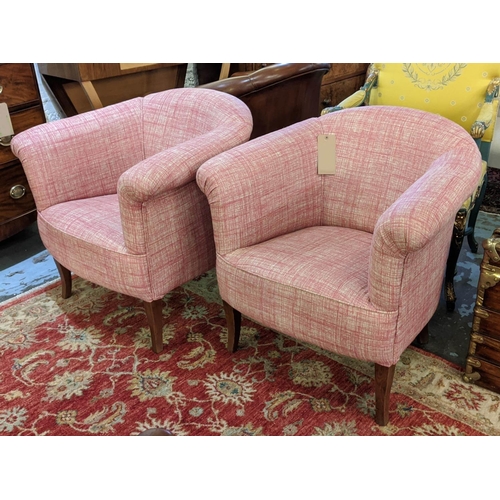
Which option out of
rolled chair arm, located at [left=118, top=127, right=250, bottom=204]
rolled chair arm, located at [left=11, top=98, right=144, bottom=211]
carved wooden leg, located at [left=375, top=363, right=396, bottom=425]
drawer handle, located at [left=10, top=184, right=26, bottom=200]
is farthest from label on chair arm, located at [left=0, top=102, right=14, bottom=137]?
carved wooden leg, located at [left=375, top=363, right=396, bottom=425]

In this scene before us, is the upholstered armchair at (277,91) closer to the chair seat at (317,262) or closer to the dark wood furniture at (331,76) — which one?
the dark wood furniture at (331,76)

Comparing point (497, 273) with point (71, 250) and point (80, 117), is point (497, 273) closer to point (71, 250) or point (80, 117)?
point (71, 250)

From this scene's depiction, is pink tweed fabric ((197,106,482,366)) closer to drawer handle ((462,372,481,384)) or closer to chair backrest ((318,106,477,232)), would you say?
chair backrest ((318,106,477,232))

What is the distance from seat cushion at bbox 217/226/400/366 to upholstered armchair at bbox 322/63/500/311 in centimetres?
67

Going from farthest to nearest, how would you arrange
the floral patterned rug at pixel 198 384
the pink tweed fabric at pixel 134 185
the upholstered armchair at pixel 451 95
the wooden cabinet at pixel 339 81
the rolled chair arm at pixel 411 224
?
the wooden cabinet at pixel 339 81, the upholstered armchair at pixel 451 95, the pink tweed fabric at pixel 134 185, the floral patterned rug at pixel 198 384, the rolled chair arm at pixel 411 224

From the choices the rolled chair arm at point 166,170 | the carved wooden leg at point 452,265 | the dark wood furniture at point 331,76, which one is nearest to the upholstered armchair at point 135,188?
the rolled chair arm at point 166,170

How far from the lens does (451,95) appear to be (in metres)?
2.55

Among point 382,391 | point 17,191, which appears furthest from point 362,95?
point 17,191

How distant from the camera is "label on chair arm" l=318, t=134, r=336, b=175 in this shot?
77.1 inches

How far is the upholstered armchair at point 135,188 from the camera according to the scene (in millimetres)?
1837

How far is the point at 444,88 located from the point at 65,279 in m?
1.92

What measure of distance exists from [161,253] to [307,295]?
23.1 inches

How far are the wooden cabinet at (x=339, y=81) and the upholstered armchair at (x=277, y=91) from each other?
460mm

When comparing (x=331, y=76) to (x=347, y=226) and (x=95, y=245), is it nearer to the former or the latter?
(x=347, y=226)
